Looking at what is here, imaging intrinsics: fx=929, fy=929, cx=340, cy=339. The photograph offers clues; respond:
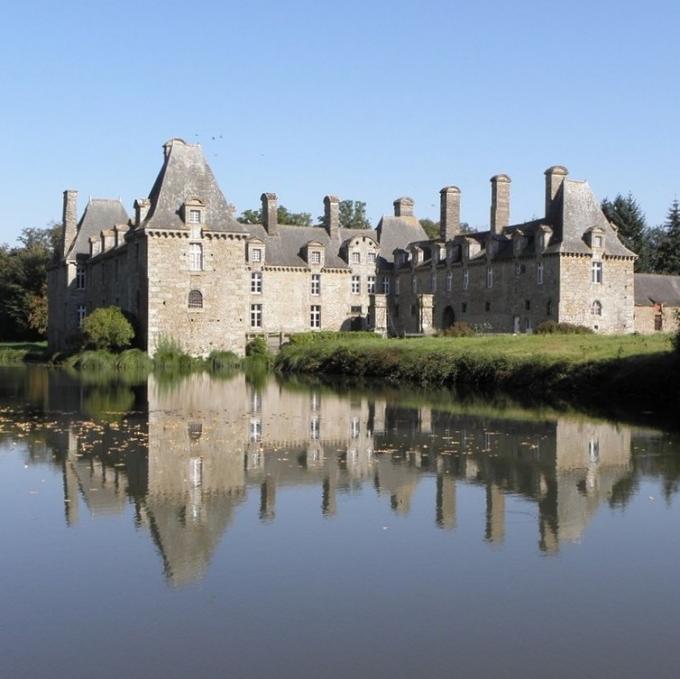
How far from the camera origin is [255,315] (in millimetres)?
54906

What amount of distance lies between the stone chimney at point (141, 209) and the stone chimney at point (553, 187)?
21.1 m

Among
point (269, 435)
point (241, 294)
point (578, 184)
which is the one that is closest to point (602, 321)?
point (578, 184)

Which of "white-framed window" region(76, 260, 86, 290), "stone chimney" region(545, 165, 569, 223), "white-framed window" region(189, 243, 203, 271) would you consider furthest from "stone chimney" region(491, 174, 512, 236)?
"white-framed window" region(76, 260, 86, 290)

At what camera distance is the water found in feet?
24.4

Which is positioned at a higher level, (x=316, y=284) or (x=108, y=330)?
(x=316, y=284)

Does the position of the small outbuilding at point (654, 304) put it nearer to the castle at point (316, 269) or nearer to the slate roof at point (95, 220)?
the castle at point (316, 269)

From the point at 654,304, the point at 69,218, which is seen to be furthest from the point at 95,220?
the point at 654,304

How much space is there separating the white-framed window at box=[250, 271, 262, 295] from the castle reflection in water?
29295mm

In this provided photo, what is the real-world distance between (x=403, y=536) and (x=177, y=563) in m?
2.76

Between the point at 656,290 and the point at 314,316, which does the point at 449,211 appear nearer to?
the point at 314,316

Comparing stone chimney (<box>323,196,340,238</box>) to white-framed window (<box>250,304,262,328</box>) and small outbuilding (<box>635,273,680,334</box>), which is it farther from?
small outbuilding (<box>635,273,680,334</box>)

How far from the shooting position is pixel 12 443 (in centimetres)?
1792

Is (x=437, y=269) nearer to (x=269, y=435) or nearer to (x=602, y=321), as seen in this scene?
(x=602, y=321)

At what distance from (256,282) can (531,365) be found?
26.6m
